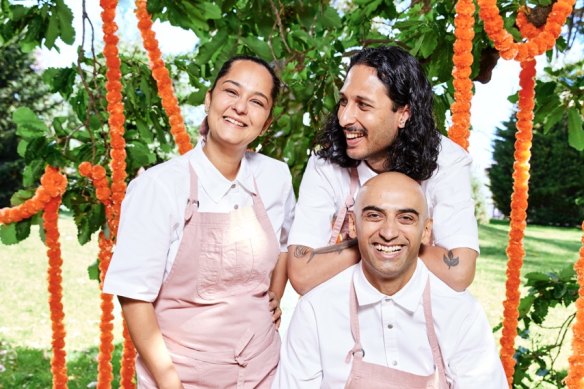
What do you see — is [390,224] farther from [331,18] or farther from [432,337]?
[331,18]

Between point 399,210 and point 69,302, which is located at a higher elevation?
point 399,210

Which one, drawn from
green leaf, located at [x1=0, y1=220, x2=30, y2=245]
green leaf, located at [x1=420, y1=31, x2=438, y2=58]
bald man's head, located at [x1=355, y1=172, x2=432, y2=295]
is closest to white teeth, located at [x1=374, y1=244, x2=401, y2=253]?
bald man's head, located at [x1=355, y1=172, x2=432, y2=295]

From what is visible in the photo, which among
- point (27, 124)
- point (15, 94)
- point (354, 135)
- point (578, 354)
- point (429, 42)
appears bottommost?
point (578, 354)

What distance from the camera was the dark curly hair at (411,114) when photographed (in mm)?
1572

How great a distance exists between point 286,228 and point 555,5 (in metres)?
1.04

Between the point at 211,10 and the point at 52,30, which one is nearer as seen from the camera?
the point at 211,10

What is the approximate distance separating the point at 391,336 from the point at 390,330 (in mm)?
14

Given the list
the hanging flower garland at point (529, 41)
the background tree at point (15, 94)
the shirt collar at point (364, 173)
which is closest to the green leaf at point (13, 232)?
the shirt collar at point (364, 173)

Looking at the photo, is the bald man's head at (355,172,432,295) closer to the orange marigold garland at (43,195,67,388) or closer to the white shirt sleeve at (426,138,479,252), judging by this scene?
the white shirt sleeve at (426,138,479,252)

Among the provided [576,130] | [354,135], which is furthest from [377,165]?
[576,130]

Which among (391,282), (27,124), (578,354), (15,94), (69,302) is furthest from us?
(15,94)

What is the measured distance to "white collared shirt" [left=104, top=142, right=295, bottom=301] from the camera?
1.44 m

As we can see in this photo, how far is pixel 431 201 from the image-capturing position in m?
1.63

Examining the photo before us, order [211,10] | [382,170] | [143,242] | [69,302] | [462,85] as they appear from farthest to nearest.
Answer: [69,302]
[211,10]
[462,85]
[382,170]
[143,242]
